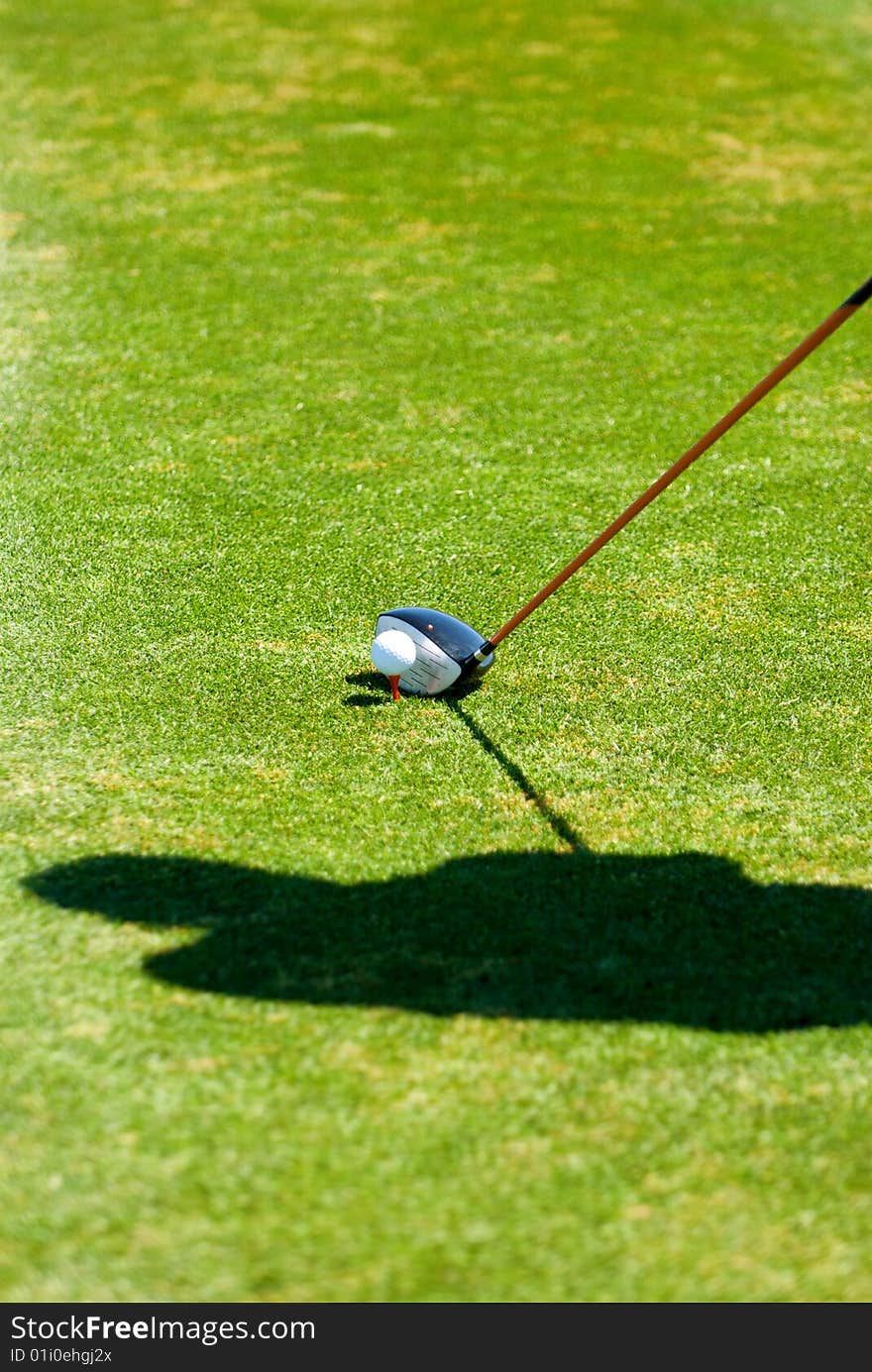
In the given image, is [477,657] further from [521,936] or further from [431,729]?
[521,936]

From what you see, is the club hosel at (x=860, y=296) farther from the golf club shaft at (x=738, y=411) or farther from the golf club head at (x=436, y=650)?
the golf club head at (x=436, y=650)

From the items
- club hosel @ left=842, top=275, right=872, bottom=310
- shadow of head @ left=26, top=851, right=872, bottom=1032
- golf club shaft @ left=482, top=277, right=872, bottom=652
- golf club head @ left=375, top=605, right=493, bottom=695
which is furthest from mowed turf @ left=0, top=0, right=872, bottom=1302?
club hosel @ left=842, top=275, right=872, bottom=310

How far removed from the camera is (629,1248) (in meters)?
3.14

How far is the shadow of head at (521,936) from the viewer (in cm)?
396

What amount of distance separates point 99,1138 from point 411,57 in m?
14.0

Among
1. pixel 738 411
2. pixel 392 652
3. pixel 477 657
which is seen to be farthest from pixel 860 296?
pixel 392 652

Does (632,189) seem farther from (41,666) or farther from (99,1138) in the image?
(99,1138)

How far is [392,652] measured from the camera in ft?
17.9

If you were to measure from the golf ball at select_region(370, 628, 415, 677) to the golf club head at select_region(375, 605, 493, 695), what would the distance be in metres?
0.07

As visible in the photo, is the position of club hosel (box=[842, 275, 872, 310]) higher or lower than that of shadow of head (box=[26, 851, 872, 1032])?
higher

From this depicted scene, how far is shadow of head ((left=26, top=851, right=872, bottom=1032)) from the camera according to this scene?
396 cm

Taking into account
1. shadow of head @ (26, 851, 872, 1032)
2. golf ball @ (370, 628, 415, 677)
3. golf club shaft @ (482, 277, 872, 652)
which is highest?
golf club shaft @ (482, 277, 872, 652)

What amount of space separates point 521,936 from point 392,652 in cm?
163

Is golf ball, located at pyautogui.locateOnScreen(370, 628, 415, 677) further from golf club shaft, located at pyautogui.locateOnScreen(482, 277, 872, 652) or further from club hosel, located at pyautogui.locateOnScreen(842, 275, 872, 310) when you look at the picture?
club hosel, located at pyautogui.locateOnScreen(842, 275, 872, 310)
